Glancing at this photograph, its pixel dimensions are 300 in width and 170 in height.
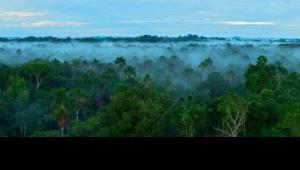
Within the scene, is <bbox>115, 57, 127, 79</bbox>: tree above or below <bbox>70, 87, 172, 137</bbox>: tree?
above

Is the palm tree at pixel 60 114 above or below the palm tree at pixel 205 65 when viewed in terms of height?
below

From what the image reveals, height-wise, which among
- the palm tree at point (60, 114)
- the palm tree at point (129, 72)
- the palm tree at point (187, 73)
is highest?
the palm tree at point (129, 72)

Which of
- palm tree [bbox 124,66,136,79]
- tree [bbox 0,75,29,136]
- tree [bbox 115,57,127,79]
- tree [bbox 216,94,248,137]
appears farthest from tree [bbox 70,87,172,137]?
tree [bbox 115,57,127,79]

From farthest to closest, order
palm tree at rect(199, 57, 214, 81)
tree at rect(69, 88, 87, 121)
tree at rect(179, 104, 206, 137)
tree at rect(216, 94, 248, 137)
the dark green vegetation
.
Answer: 1. palm tree at rect(199, 57, 214, 81)
2. tree at rect(69, 88, 87, 121)
3. the dark green vegetation
4. tree at rect(179, 104, 206, 137)
5. tree at rect(216, 94, 248, 137)

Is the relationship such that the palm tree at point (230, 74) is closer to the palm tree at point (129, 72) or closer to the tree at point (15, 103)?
the palm tree at point (129, 72)

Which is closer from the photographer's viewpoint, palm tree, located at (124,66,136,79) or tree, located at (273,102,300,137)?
tree, located at (273,102,300,137)

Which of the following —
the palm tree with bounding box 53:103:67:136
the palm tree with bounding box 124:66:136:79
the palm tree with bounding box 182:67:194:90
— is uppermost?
the palm tree with bounding box 124:66:136:79

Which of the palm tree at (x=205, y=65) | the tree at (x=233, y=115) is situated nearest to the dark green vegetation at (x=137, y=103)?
the tree at (x=233, y=115)

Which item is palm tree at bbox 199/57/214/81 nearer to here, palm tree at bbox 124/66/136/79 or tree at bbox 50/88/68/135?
palm tree at bbox 124/66/136/79

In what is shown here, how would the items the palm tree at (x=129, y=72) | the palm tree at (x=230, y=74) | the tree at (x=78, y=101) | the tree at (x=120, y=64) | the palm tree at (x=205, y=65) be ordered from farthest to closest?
the palm tree at (x=205, y=65) → the tree at (x=120, y=64) → the palm tree at (x=230, y=74) → the palm tree at (x=129, y=72) → the tree at (x=78, y=101)
